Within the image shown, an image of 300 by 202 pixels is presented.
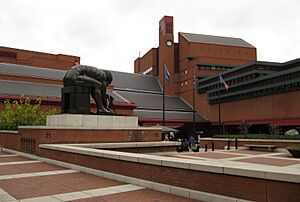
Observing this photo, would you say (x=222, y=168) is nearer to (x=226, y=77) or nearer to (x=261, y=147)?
(x=261, y=147)

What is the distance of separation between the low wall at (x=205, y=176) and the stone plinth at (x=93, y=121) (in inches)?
302

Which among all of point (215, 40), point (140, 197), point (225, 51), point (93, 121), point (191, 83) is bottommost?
point (140, 197)

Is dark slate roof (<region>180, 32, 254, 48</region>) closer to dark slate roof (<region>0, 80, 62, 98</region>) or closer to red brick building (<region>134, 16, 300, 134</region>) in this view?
red brick building (<region>134, 16, 300, 134</region>)

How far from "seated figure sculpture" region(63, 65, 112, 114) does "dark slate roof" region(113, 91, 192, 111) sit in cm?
3592

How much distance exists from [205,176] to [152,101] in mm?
55386

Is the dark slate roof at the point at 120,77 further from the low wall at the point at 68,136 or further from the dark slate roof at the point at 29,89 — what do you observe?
the low wall at the point at 68,136

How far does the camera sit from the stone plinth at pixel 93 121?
753 inches

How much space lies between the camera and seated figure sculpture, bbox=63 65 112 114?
20328 millimetres

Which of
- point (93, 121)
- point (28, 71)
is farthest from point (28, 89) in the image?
point (93, 121)

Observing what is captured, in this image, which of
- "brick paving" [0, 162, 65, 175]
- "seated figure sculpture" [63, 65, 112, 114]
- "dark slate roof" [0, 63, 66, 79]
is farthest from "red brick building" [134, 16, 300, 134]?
Result: "brick paving" [0, 162, 65, 175]

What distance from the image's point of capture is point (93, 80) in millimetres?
21000

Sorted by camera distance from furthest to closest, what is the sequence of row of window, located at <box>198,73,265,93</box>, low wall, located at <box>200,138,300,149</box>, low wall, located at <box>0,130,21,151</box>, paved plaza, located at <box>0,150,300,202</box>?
row of window, located at <box>198,73,265,93</box> < low wall, located at <box>200,138,300,149</box> < low wall, located at <box>0,130,21,151</box> < paved plaza, located at <box>0,150,300,202</box>

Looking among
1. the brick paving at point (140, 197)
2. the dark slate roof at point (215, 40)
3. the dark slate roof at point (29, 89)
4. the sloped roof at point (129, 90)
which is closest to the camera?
the brick paving at point (140, 197)

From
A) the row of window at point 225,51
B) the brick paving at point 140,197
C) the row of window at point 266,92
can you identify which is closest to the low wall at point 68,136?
the brick paving at point 140,197
